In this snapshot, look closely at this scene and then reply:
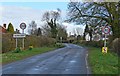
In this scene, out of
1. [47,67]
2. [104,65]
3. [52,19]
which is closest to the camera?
[47,67]

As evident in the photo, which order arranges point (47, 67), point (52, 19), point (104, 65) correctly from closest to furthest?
point (47, 67)
point (104, 65)
point (52, 19)

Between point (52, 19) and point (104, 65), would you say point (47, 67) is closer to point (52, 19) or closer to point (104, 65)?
point (104, 65)

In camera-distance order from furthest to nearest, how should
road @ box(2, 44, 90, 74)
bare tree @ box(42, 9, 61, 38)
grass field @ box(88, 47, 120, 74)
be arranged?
1. bare tree @ box(42, 9, 61, 38)
2. road @ box(2, 44, 90, 74)
3. grass field @ box(88, 47, 120, 74)

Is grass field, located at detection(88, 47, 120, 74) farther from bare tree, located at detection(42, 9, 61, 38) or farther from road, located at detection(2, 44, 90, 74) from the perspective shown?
bare tree, located at detection(42, 9, 61, 38)

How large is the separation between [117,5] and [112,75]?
34.6 metres

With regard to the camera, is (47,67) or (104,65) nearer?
(47,67)

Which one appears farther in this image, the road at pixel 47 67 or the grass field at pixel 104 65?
the road at pixel 47 67

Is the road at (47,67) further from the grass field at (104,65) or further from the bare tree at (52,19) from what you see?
the bare tree at (52,19)

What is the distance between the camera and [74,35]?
153 m

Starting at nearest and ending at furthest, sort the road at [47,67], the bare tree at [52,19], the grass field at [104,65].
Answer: the grass field at [104,65]
the road at [47,67]
the bare tree at [52,19]

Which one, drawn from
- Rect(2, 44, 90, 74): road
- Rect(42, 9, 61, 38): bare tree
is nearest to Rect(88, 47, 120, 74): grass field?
Rect(2, 44, 90, 74): road

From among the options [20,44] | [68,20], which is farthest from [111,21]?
[20,44]

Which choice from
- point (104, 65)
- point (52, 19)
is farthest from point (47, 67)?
point (52, 19)

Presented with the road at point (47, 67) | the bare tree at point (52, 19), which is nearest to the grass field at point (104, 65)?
the road at point (47, 67)
